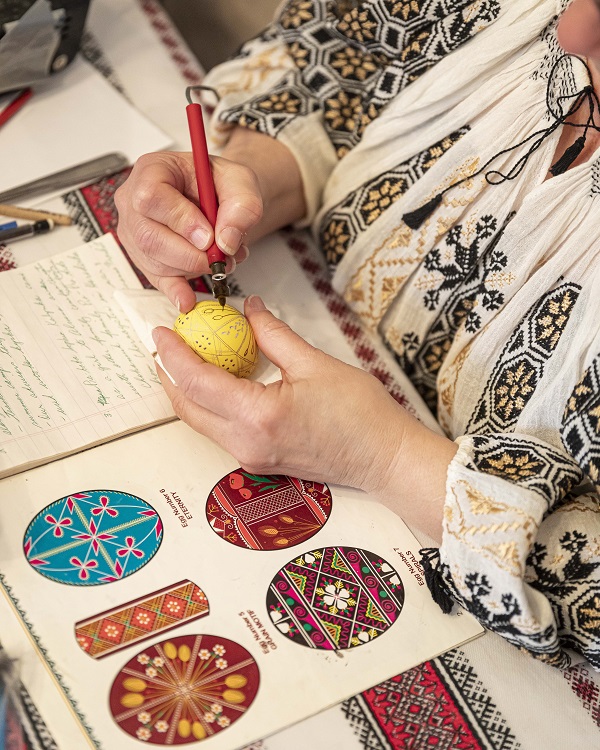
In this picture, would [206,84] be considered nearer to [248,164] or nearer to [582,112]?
→ [248,164]

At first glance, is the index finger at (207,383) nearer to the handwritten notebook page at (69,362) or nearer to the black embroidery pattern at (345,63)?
the handwritten notebook page at (69,362)

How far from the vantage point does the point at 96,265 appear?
1.01 meters

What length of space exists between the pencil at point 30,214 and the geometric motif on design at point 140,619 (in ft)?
1.76

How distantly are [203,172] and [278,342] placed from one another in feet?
0.70

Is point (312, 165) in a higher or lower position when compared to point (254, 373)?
higher

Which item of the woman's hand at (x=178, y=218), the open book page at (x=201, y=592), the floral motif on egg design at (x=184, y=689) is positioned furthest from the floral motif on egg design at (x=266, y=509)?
the woman's hand at (x=178, y=218)

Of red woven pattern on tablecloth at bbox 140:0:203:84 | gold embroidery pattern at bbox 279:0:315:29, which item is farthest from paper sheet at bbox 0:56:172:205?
gold embroidery pattern at bbox 279:0:315:29

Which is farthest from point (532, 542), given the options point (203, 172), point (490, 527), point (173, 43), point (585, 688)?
point (173, 43)

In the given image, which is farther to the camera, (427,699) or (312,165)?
(312,165)

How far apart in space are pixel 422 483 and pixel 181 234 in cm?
39

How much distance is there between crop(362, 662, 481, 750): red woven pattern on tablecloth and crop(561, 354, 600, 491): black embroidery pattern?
247 millimetres

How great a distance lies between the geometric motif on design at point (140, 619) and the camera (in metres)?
0.71

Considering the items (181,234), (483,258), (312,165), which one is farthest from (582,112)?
(181,234)

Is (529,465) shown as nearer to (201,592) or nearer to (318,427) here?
(318,427)
